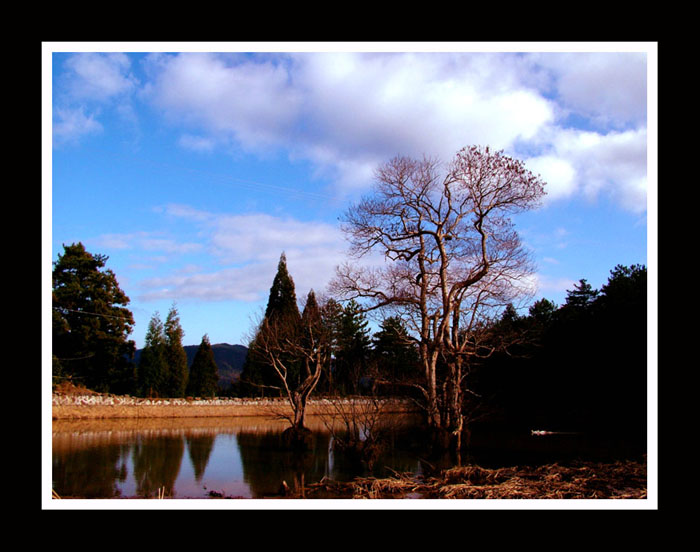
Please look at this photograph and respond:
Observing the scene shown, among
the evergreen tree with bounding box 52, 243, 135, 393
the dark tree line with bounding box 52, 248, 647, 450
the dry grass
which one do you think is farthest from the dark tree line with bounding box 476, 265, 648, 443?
the evergreen tree with bounding box 52, 243, 135, 393

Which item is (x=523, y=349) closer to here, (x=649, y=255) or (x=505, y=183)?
(x=505, y=183)

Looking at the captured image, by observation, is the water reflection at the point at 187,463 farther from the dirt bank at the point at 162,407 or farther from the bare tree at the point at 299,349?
the dirt bank at the point at 162,407

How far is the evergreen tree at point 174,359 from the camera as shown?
24.4 meters

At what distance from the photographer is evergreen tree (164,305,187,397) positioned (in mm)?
24375

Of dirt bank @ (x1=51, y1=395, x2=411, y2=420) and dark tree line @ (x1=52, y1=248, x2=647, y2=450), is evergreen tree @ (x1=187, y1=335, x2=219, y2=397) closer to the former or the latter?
dark tree line @ (x1=52, y1=248, x2=647, y2=450)

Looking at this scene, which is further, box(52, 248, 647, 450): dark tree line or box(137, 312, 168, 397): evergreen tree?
box(137, 312, 168, 397): evergreen tree

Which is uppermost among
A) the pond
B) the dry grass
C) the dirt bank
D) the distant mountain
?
the dry grass

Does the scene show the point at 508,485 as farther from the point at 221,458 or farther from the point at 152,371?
the point at 152,371

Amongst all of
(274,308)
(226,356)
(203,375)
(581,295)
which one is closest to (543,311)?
(581,295)

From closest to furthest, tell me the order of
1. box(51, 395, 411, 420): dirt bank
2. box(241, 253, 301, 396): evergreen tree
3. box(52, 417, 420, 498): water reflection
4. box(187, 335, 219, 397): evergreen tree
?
1. box(52, 417, 420, 498): water reflection
2. box(51, 395, 411, 420): dirt bank
3. box(241, 253, 301, 396): evergreen tree
4. box(187, 335, 219, 397): evergreen tree

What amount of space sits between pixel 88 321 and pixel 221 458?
1349 centimetres

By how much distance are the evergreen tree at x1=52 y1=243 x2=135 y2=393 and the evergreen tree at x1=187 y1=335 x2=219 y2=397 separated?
366 cm
